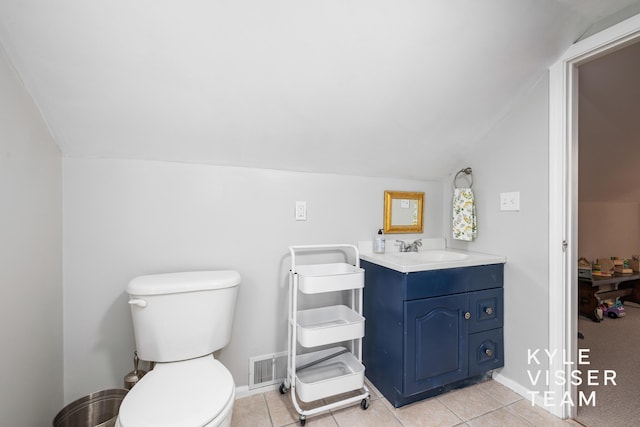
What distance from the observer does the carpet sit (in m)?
1.48

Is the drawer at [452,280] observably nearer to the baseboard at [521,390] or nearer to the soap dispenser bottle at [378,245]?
A: the soap dispenser bottle at [378,245]

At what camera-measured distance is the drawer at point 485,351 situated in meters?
1.68

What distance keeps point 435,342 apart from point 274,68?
1.61m

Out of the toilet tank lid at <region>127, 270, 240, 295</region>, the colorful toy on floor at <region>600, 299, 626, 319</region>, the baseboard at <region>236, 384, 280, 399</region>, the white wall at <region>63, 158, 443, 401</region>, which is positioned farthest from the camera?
the colorful toy on floor at <region>600, 299, 626, 319</region>

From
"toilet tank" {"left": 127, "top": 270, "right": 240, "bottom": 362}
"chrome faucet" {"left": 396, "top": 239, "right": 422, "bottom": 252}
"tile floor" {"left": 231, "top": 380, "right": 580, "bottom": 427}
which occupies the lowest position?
"tile floor" {"left": 231, "top": 380, "right": 580, "bottom": 427}

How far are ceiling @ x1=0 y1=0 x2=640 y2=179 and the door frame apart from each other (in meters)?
0.17

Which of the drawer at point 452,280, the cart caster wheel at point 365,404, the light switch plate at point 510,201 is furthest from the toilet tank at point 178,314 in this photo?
the light switch plate at point 510,201

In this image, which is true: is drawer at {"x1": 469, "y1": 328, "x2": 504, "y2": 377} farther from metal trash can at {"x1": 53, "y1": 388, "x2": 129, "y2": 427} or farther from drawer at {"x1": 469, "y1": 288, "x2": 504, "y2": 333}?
metal trash can at {"x1": 53, "y1": 388, "x2": 129, "y2": 427}

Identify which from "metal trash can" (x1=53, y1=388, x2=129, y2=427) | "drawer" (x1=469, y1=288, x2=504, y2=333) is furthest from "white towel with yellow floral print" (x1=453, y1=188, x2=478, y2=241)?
"metal trash can" (x1=53, y1=388, x2=129, y2=427)

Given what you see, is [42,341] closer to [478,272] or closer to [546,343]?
[478,272]

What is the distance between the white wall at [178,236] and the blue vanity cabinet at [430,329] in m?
0.52

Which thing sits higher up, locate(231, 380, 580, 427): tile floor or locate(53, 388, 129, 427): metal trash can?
Result: locate(53, 388, 129, 427): metal trash can

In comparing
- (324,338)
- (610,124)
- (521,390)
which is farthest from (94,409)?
(610,124)

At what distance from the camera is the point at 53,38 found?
99cm
